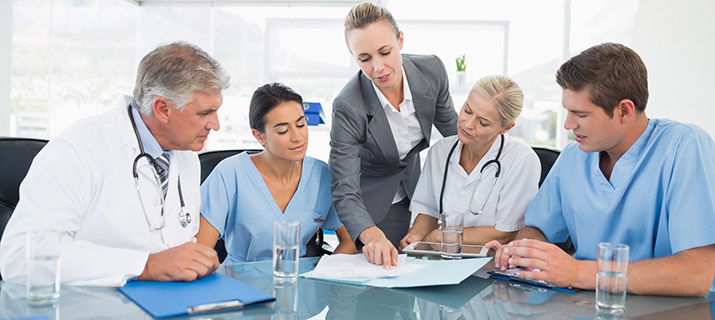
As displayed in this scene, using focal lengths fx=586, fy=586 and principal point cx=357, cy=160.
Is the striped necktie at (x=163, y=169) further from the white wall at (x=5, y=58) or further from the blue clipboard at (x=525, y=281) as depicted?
the white wall at (x=5, y=58)

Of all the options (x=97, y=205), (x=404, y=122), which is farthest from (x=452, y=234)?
(x=97, y=205)

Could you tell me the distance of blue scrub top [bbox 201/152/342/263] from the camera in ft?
6.82

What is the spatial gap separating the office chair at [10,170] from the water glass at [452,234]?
133 cm

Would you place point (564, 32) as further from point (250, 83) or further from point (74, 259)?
point (74, 259)

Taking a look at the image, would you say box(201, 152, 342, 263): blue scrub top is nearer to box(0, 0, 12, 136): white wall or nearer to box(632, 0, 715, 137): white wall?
Result: box(632, 0, 715, 137): white wall

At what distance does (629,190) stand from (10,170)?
1853 mm

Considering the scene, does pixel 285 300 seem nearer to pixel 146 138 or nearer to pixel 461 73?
pixel 146 138

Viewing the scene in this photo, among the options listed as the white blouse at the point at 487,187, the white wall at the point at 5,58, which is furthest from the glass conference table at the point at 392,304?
Result: the white wall at the point at 5,58

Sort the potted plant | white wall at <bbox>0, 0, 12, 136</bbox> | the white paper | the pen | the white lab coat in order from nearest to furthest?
1. the pen
2. the white lab coat
3. the white paper
4. white wall at <bbox>0, 0, 12, 136</bbox>
5. the potted plant

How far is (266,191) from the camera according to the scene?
2.13 metres

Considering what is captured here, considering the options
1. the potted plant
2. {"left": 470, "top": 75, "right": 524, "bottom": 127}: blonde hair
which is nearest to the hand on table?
{"left": 470, "top": 75, "right": 524, "bottom": 127}: blonde hair

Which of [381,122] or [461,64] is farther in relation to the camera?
[461,64]

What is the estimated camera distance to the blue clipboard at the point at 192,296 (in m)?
1.14

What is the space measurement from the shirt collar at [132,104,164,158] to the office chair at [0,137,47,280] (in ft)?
1.55
